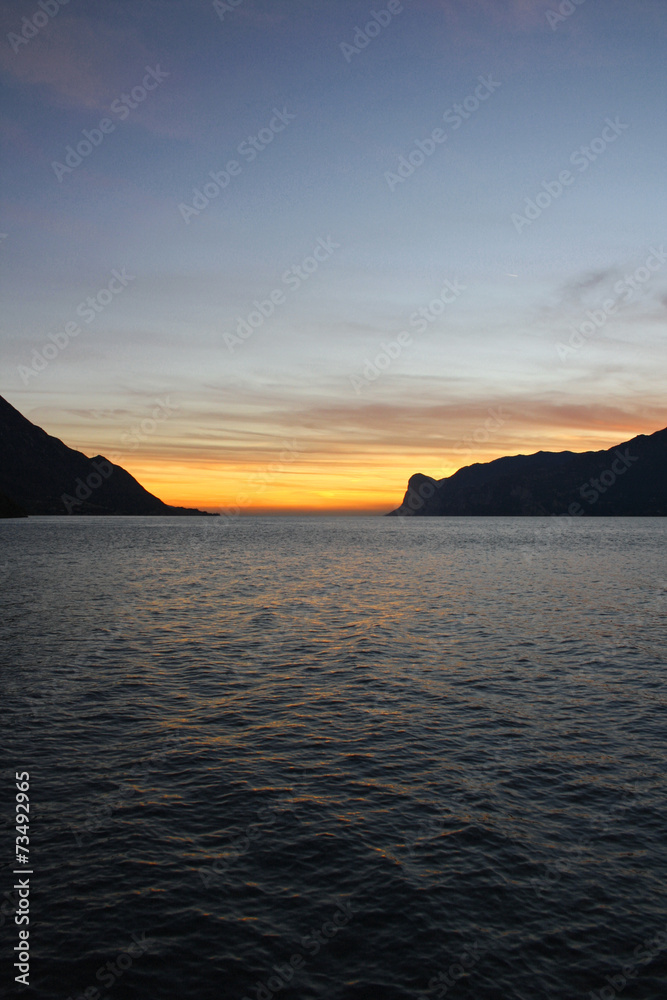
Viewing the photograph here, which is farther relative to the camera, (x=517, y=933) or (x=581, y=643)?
(x=581, y=643)

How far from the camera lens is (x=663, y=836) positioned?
16500 millimetres

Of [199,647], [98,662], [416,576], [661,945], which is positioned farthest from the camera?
[416,576]

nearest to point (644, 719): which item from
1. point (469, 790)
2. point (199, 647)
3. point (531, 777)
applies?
point (531, 777)

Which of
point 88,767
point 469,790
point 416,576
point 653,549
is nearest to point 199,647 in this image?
point 88,767

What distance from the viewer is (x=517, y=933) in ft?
42.0

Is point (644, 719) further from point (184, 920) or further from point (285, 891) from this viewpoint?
point (184, 920)

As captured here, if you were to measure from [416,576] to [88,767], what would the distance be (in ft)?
229

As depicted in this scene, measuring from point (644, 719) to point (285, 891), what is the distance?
1897 cm

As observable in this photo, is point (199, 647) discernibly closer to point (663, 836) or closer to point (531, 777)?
point (531, 777)

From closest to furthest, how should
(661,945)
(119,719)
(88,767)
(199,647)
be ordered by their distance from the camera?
(661,945), (88,767), (119,719), (199,647)

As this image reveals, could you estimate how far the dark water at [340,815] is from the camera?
12.0 m

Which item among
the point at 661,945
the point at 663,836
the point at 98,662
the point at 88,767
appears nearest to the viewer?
the point at 661,945

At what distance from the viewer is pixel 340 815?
1750 centimetres

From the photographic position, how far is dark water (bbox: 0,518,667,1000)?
12.0m
